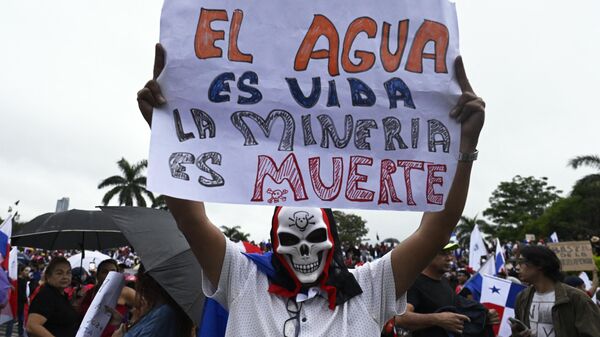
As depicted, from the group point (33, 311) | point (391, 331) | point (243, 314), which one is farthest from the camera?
point (391, 331)

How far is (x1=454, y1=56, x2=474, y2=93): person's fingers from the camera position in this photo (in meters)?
2.54

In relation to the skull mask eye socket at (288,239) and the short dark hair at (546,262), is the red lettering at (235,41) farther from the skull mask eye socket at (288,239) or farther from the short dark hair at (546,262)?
the short dark hair at (546,262)

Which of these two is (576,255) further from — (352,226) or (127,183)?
(352,226)

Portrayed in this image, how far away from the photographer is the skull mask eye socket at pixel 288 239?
8.48 ft

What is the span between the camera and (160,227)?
13.2 ft

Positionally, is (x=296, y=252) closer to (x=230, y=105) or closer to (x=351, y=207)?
(x=351, y=207)

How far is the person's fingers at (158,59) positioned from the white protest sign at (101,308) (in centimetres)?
212

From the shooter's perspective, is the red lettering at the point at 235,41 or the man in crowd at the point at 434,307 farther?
the man in crowd at the point at 434,307

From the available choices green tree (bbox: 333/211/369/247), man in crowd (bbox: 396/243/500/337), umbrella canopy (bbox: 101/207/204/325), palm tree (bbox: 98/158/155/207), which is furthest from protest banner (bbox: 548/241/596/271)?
green tree (bbox: 333/211/369/247)

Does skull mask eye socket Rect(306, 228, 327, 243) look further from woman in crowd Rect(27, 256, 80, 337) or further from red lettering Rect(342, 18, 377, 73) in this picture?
woman in crowd Rect(27, 256, 80, 337)

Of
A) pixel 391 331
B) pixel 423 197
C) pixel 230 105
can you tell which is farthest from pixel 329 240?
pixel 391 331

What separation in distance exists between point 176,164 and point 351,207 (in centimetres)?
75

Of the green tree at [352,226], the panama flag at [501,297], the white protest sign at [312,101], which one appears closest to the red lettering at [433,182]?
the white protest sign at [312,101]

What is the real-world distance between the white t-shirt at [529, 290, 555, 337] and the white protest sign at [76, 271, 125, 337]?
11.0ft
